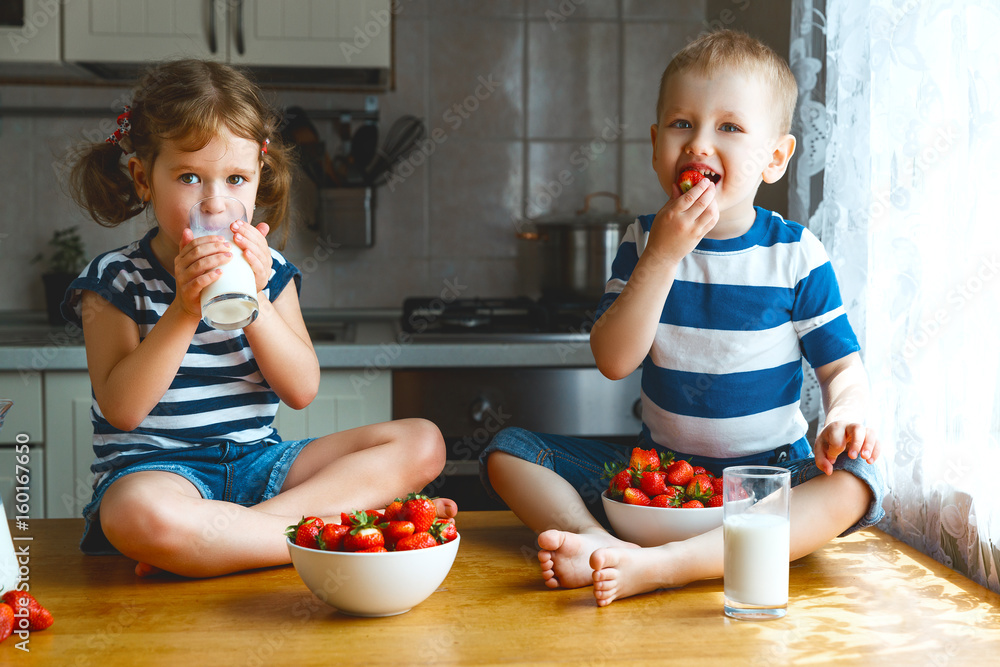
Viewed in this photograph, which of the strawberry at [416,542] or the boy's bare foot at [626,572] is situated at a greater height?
the strawberry at [416,542]

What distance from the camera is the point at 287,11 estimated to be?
2062 mm

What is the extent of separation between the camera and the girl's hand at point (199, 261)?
98cm

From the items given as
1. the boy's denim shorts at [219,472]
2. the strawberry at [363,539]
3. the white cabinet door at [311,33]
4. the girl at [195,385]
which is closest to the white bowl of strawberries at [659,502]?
the girl at [195,385]

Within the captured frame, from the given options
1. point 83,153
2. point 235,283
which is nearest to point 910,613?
point 235,283

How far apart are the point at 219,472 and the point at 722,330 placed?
71cm

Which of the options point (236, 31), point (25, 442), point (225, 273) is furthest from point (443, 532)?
point (236, 31)

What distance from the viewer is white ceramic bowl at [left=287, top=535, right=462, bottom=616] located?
2.89 ft

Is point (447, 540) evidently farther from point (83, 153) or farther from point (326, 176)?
point (326, 176)

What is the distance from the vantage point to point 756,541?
2.99 feet

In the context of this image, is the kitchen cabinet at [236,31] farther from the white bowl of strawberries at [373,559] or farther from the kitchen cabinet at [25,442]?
the white bowl of strawberries at [373,559]

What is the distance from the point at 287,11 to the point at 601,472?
137 centimetres

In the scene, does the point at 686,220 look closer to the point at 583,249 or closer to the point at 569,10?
the point at 583,249

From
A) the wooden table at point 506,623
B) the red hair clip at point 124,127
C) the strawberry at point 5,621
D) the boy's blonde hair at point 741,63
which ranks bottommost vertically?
the wooden table at point 506,623

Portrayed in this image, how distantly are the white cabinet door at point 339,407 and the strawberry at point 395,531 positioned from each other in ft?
3.11
